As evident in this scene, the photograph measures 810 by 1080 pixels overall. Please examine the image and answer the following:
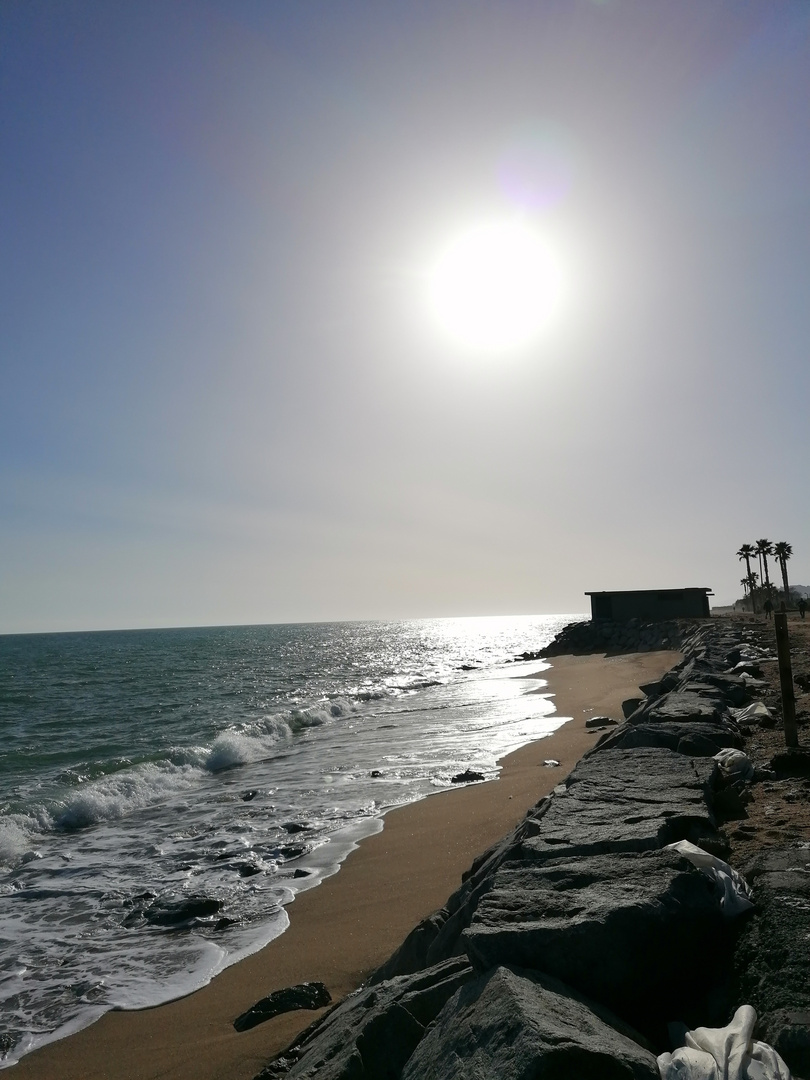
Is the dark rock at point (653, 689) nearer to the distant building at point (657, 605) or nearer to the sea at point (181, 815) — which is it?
the sea at point (181, 815)

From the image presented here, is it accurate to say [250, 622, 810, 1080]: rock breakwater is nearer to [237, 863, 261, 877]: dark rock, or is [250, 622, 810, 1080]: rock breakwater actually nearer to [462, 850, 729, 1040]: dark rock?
[462, 850, 729, 1040]: dark rock

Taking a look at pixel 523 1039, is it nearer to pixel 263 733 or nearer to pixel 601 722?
pixel 601 722

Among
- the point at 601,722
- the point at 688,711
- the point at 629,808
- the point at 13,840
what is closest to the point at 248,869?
the point at 13,840

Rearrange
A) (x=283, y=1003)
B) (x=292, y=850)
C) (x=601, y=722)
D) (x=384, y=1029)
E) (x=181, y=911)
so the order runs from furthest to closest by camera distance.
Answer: (x=601, y=722)
(x=292, y=850)
(x=181, y=911)
(x=283, y=1003)
(x=384, y=1029)

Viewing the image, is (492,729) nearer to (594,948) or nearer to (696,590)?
(594,948)

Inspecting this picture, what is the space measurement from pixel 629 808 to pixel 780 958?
1.95 m

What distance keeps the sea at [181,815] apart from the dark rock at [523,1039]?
15.4ft

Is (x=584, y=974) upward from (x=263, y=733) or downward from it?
upward

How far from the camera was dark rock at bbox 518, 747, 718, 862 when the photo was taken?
4.37 metres

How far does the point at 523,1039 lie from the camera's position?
2555 mm

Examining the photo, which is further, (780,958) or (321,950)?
(321,950)

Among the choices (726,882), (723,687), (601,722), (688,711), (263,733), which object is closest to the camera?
(726,882)

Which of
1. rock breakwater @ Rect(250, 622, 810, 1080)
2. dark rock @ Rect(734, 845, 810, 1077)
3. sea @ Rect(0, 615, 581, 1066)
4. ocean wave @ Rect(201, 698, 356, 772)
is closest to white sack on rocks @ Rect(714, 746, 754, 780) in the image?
rock breakwater @ Rect(250, 622, 810, 1080)

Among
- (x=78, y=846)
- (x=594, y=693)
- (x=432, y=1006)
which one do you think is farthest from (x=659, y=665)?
(x=432, y=1006)
